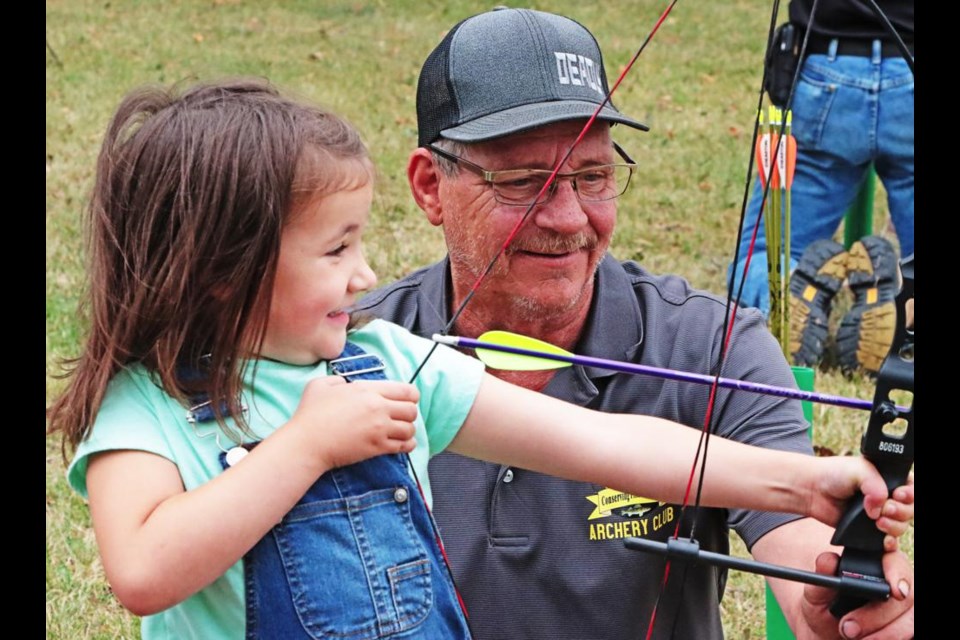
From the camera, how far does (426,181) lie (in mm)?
2512

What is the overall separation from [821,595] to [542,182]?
896 mm

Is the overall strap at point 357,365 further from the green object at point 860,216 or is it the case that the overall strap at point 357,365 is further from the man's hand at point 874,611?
the green object at point 860,216

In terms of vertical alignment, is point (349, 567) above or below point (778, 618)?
above

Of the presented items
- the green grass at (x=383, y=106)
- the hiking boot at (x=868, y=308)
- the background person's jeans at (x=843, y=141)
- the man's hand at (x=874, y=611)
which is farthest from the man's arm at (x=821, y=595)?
the hiking boot at (x=868, y=308)

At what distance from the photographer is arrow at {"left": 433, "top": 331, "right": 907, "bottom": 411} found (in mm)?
1438

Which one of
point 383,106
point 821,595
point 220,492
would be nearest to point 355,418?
point 220,492

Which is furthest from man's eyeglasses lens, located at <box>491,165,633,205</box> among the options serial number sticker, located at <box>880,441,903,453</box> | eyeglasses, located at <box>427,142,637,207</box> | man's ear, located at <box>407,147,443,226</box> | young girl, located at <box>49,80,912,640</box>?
serial number sticker, located at <box>880,441,903,453</box>

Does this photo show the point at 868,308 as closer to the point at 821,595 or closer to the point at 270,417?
the point at 821,595

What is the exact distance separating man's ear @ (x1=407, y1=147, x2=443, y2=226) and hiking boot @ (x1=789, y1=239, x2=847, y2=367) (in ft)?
9.12

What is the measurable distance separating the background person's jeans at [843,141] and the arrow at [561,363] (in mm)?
3316

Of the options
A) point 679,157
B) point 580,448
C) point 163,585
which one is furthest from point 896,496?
point 679,157

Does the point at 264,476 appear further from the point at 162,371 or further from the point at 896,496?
the point at 896,496

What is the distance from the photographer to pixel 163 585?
137cm
